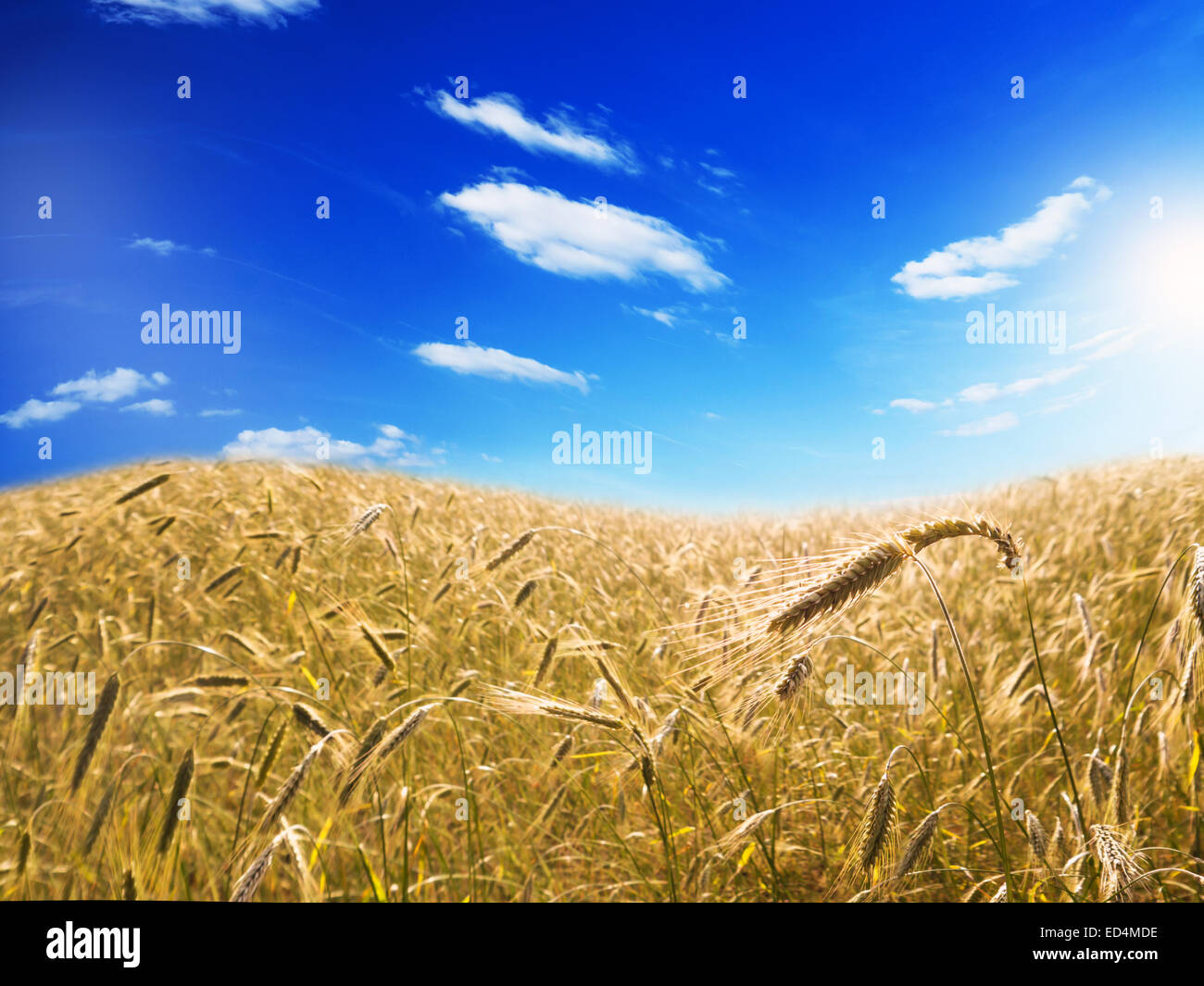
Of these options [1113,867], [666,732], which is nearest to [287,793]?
[666,732]

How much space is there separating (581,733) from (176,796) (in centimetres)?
129

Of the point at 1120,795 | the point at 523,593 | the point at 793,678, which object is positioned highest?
the point at 523,593

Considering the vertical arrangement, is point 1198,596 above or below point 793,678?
above

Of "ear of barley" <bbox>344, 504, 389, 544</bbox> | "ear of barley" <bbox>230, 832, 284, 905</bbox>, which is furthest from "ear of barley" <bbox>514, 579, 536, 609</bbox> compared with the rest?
"ear of barley" <bbox>230, 832, 284, 905</bbox>

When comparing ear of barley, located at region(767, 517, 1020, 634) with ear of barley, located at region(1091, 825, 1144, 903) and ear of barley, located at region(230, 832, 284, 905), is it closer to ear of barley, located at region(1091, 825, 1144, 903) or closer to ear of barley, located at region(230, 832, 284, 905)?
ear of barley, located at region(1091, 825, 1144, 903)

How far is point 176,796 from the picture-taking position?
160cm

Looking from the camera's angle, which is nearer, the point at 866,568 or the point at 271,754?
the point at 866,568

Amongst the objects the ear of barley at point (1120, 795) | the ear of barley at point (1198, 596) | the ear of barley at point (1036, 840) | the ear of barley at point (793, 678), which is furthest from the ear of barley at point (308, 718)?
the ear of barley at point (1198, 596)

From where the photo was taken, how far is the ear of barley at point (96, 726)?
5.79 ft

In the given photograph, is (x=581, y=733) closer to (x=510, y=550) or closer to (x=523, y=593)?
(x=523, y=593)

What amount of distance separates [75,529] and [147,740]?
2806 mm

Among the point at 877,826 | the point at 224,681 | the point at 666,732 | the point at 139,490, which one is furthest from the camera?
the point at 139,490

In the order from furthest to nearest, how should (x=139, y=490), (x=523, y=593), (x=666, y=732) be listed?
(x=139, y=490)
(x=523, y=593)
(x=666, y=732)

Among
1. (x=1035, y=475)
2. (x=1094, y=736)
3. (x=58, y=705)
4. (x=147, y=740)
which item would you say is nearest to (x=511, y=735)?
(x=147, y=740)
